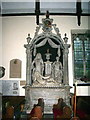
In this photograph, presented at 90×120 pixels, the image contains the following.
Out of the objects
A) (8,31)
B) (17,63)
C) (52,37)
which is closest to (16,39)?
(8,31)

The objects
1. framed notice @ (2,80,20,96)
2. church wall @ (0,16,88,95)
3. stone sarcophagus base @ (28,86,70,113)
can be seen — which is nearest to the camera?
stone sarcophagus base @ (28,86,70,113)

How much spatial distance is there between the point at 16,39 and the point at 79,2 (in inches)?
74.5

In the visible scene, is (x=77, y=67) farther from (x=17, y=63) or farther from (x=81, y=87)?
(x=17, y=63)

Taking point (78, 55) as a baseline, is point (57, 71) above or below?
below

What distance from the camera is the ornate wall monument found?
15.3 feet

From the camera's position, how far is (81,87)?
5250mm

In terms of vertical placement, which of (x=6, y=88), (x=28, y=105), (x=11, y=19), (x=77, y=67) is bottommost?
Answer: (x=28, y=105)

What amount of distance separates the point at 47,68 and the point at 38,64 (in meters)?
0.24

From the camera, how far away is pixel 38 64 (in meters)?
4.77

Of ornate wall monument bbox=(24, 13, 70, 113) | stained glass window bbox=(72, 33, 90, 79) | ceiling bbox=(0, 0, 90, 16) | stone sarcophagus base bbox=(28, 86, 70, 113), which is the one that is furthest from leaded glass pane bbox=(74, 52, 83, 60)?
stone sarcophagus base bbox=(28, 86, 70, 113)

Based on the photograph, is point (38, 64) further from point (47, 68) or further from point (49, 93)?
point (49, 93)

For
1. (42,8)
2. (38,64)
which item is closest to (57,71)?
(38,64)

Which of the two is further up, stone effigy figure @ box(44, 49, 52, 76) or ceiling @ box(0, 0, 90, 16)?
ceiling @ box(0, 0, 90, 16)

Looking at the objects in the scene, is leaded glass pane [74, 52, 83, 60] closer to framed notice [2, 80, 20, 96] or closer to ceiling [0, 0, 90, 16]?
ceiling [0, 0, 90, 16]
